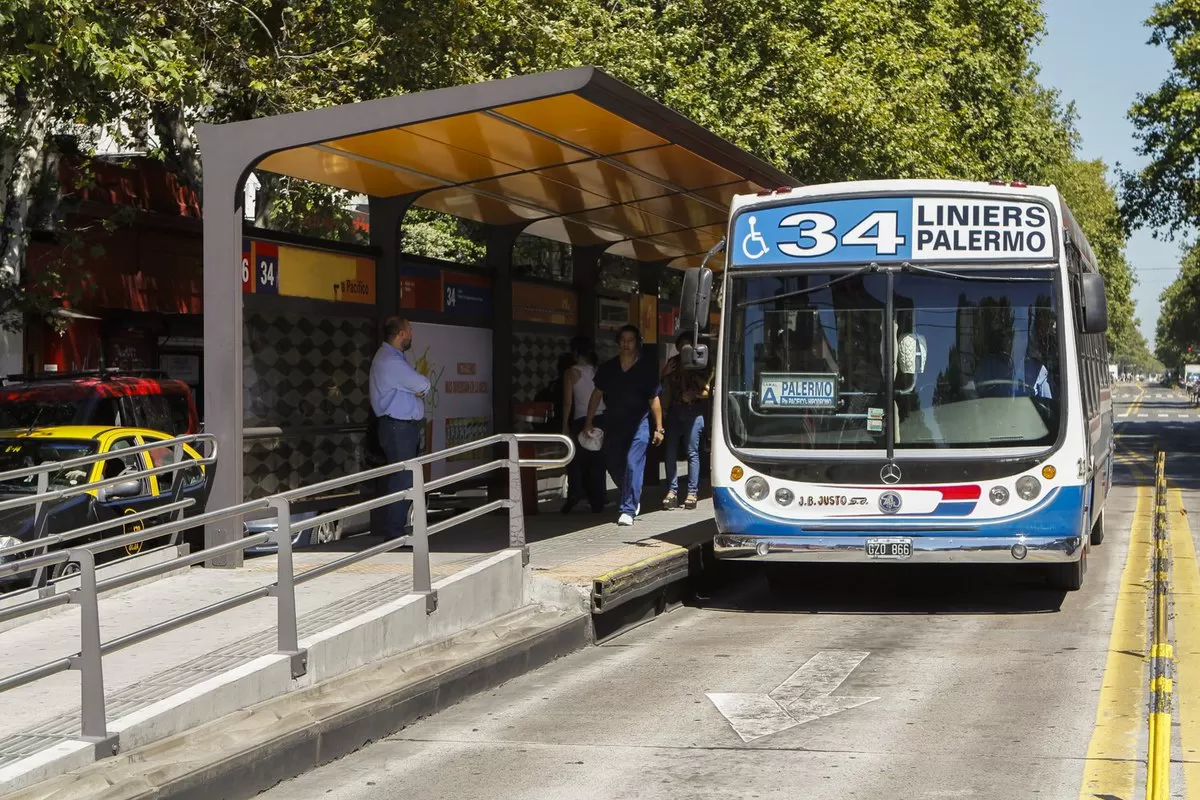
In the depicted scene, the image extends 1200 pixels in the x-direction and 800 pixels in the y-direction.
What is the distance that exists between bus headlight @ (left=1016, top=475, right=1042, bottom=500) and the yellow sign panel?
5848 mm

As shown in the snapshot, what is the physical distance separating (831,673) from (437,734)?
246cm

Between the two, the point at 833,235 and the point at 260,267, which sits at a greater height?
the point at 833,235

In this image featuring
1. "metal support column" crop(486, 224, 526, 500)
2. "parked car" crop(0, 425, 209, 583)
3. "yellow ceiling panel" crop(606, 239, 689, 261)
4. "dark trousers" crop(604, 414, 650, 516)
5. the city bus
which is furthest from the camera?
"yellow ceiling panel" crop(606, 239, 689, 261)

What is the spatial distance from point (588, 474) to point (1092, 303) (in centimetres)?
596

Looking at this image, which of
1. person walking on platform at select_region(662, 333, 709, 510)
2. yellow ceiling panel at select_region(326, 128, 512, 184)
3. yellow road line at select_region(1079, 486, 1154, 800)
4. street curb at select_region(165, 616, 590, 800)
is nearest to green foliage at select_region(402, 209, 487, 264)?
person walking on platform at select_region(662, 333, 709, 510)

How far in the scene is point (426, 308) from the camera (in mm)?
14984

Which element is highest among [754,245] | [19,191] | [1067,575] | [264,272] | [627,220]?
[19,191]

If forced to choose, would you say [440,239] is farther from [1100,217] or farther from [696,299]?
[1100,217]

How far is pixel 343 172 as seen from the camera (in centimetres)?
1280

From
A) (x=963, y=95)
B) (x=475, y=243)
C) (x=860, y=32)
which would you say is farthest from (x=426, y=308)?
(x=963, y=95)

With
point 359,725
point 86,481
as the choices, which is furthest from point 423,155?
point 359,725

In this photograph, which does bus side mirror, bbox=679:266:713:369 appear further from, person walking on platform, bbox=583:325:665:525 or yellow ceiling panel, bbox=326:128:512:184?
person walking on platform, bbox=583:325:665:525

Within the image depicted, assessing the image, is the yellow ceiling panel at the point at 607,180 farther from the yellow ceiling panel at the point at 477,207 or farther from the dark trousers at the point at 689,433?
the dark trousers at the point at 689,433

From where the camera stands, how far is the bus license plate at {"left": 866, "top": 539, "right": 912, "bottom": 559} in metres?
10.8
